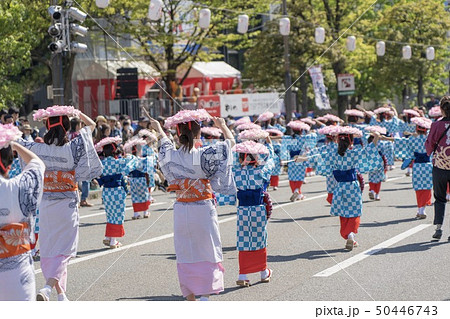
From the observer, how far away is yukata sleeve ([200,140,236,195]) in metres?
7.51

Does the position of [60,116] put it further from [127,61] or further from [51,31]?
[127,61]

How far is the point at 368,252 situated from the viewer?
11.1m

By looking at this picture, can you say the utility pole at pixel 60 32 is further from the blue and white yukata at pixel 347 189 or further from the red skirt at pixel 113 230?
the blue and white yukata at pixel 347 189

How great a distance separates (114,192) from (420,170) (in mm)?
5420

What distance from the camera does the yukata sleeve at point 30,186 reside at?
541cm

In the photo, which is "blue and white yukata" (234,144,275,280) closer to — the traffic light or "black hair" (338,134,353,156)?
"black hair" (338,134,353,156)

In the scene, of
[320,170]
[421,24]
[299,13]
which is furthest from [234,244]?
[421,24]

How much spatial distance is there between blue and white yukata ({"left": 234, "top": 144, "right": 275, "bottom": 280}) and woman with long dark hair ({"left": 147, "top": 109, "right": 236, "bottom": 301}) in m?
1.66

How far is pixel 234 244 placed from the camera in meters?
12.2

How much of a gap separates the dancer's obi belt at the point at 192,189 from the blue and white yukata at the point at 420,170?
7547mm

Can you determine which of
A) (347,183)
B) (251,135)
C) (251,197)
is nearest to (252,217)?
(251,197)

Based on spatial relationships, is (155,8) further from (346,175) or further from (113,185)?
(346,175)

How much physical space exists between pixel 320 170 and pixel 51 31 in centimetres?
750

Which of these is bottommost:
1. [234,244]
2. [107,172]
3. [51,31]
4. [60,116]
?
[234,244]
